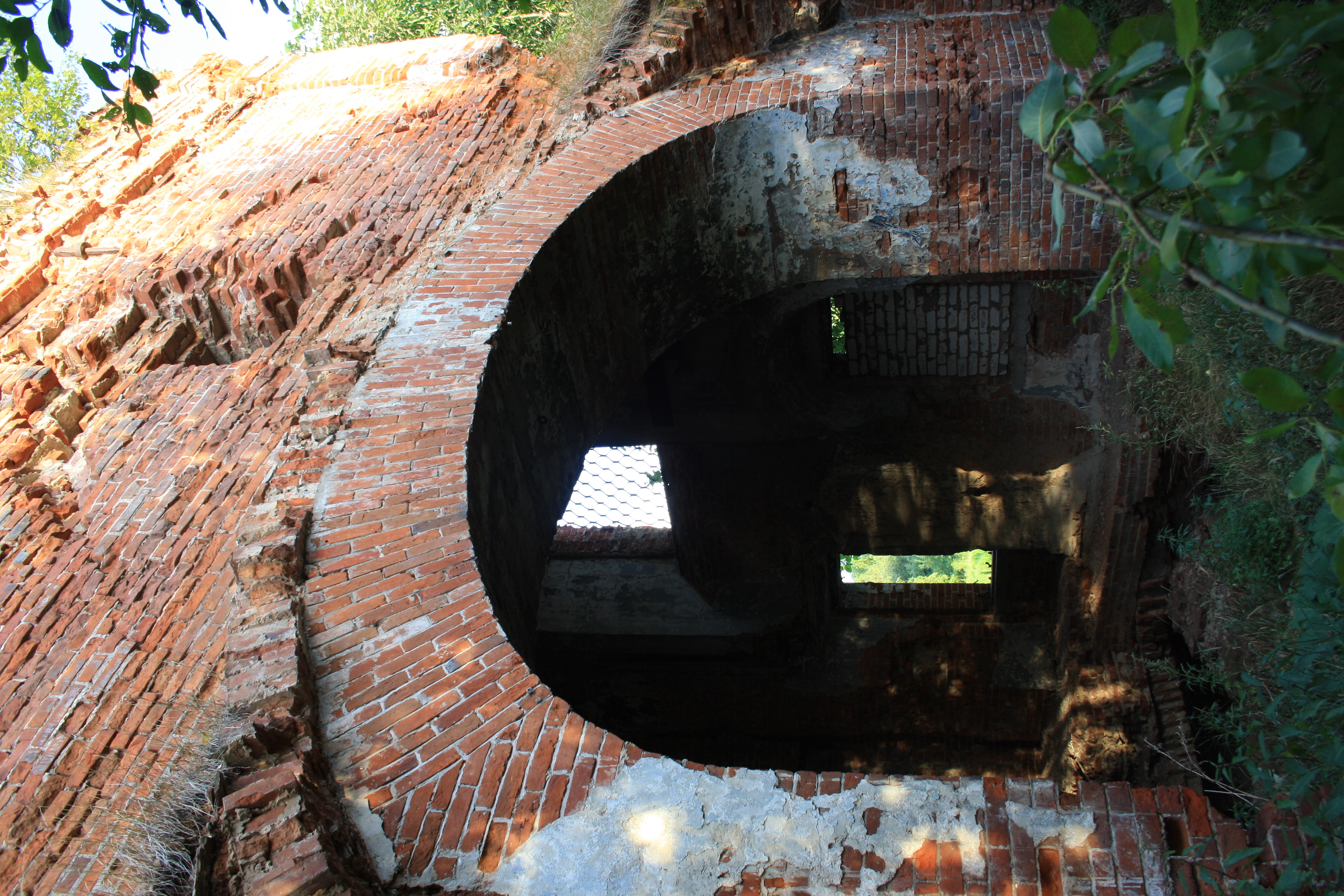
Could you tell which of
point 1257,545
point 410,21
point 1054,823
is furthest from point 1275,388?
point 410,21

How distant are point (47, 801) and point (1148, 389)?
568cm

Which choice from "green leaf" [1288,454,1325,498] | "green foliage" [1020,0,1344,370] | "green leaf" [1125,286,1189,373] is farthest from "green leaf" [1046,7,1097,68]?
"green leaf" [1288,454,1325,498]

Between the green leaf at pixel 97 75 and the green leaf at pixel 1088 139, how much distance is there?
3310 millimetres

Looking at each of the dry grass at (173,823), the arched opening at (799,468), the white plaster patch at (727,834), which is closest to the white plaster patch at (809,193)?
the arched opening at (799,468)

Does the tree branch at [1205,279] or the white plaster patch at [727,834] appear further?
the white plaster patch at [727,834]

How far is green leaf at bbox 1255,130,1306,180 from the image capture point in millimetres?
1432

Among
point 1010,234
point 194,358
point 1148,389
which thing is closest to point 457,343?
point 194,358

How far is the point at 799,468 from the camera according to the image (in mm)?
8414

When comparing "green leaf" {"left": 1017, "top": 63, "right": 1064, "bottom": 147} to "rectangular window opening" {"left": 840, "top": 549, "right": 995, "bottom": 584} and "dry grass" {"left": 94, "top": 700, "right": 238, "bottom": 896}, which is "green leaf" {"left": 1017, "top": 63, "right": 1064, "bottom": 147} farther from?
"rectangular window opening" {"left": 840, "top": 549, "right": 995, "bottom": 584}

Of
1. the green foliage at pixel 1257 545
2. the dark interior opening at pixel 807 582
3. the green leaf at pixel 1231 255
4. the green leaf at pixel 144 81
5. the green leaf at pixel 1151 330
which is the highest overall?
the green leaf at pixel 144 81

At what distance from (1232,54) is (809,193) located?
14.8ft

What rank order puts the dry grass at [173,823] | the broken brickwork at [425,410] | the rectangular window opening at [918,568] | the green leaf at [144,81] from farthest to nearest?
the rectangular window opening at [918,568] < the green leaf at [144,81] < the broken brickwork at [425,410] < the dry grass at [173,823]

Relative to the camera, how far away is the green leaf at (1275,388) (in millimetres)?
1519

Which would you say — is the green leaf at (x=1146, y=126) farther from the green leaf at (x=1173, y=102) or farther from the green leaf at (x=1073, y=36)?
the green leaf at (x=1073, y=36)
